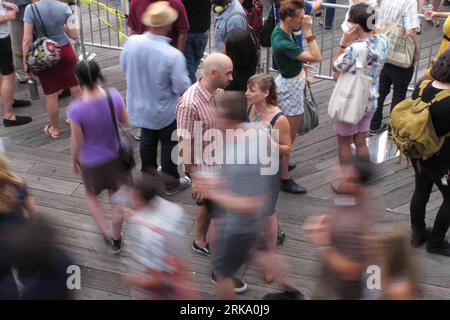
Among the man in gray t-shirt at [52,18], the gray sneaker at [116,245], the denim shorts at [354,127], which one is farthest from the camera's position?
the man in gray t-shirt at [52,18]

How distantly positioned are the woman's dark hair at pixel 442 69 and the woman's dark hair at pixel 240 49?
4.55 feet

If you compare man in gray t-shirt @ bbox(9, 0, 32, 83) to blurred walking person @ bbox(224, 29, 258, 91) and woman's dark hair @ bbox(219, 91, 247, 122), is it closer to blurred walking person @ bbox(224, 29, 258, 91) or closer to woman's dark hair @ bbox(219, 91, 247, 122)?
blurred walking person @ bbox(224, 29, 258, 91)

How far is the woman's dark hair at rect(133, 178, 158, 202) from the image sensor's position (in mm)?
3465

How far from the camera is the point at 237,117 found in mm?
3807

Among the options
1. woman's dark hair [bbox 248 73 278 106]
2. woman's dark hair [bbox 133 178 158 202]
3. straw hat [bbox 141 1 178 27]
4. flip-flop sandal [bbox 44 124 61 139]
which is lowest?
flip-flop sandal [bbox 44 124 61 139]

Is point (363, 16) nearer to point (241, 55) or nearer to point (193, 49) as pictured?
point (241, 55)

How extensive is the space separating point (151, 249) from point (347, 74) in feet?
8.11

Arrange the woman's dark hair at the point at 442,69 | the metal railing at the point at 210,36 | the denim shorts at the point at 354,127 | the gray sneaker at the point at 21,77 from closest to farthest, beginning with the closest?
the woman's dark hair at the point at 442,69 → the denim shorts at the point at 354,127 → the gray sneaker at the point at 21,77 → the metal railing at the point at 210,36

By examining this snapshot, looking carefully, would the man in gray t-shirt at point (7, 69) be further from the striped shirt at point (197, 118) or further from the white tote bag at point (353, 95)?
the white tote bag at point (353, 95)

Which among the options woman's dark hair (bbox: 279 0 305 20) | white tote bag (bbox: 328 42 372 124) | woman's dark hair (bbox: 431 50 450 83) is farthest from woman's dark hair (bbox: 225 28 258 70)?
woman's dark hair (bbox: 431 50 450 83)

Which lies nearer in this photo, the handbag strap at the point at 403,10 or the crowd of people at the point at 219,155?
the crowd of people at the point at 219,155

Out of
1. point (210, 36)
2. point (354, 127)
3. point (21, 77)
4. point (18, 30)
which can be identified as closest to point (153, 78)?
point (354, 127)

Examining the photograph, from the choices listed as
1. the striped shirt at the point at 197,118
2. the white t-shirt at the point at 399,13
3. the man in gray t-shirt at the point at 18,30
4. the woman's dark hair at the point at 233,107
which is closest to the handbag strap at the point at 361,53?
the white t-shirt at the point at 399,13

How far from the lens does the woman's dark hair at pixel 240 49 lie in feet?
16.2
